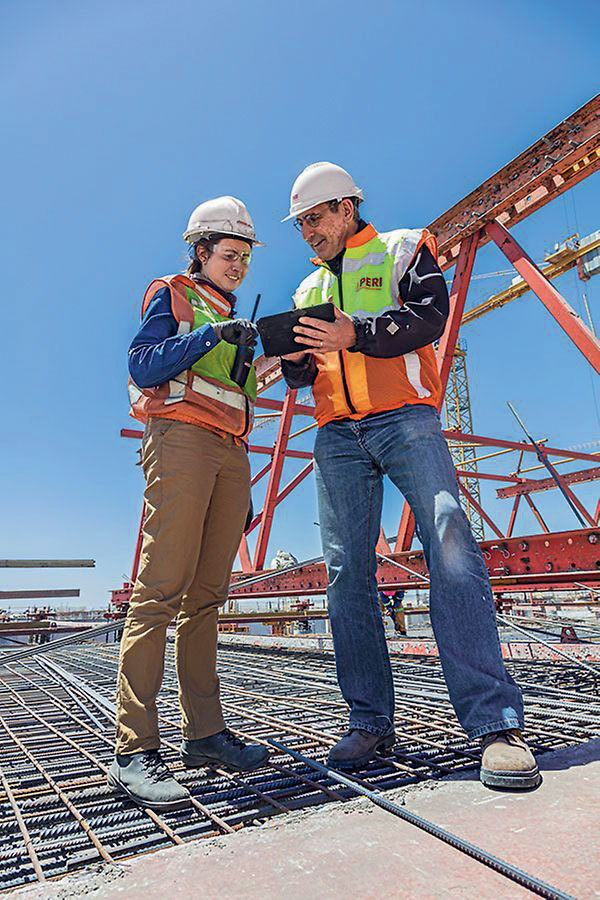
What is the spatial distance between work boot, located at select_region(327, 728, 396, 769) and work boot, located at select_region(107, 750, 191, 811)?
415 millimetres

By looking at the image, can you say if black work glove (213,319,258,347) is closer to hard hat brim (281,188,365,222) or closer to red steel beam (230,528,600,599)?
hard hat brim (281,188,365,222)

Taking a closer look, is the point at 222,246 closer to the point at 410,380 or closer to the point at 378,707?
the point at 410,380

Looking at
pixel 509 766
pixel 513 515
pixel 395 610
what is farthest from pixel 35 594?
pixel 509 766

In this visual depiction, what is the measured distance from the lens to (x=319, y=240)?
6.81 ft

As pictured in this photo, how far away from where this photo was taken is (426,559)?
1724 millimetres

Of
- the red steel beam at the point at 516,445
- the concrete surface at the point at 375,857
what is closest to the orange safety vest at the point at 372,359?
the concrete surface at the point at 375,857

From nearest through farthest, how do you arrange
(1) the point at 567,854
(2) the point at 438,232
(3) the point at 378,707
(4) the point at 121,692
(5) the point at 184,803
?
(1) the point at 567,854 < (5) the point at 184,803 < (4) the point at 121,692 < (3) the point at 378,707 < (2) the point at 438,232

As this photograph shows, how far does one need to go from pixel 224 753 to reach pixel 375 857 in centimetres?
74

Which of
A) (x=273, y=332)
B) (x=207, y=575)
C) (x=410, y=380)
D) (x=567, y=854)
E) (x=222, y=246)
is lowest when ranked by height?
(x=567, y=854)

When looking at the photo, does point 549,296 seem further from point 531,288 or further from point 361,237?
point 361,237

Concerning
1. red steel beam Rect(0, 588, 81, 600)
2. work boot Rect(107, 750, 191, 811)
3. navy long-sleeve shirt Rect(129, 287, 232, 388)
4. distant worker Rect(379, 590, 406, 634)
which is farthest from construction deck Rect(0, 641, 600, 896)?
red steel beam Rect(0, 588, 81, 600)

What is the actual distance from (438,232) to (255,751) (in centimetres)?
524

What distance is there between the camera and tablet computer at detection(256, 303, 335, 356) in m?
1.75

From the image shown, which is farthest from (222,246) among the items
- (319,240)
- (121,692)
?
(121,692)
